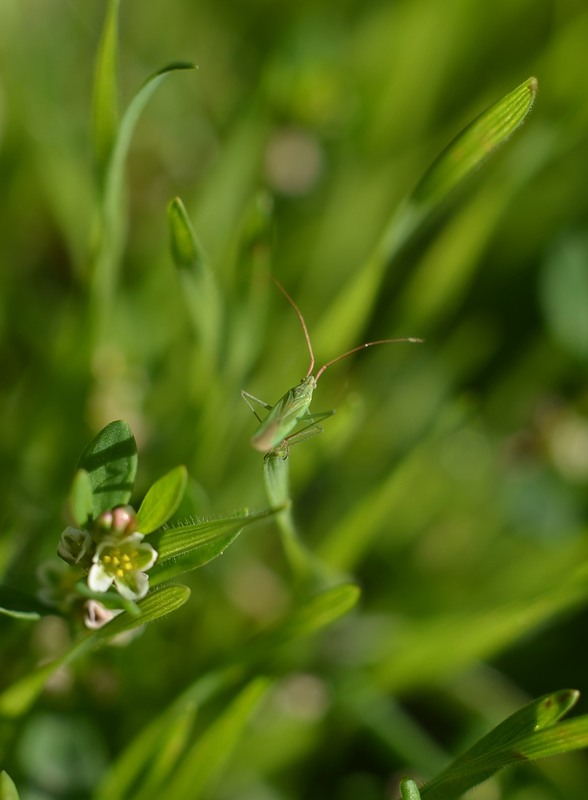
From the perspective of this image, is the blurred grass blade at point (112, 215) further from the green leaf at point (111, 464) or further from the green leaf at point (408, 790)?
the green leaf at point (408, 790)

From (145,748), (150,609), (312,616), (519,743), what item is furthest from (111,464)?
(519,743)

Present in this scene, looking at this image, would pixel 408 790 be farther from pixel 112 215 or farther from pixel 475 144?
pixel 112 215

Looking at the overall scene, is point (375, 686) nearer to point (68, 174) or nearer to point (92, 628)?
point (92, 628)

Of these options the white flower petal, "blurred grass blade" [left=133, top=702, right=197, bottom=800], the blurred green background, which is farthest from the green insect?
"blurred grass blade" [left=133, top=702, right=197, bottom=800]

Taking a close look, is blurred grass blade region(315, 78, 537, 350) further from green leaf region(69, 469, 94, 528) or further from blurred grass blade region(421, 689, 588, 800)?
blurred grass blade region(421, 689, 588, 800)

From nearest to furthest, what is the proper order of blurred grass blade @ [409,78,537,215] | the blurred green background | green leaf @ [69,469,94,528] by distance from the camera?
1. green leaf @ [69,469,94,528]
2. blurred grass blade @ [409,78,537,215]
3. the blurred green background

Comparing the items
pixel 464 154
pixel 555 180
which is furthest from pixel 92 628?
pixel 555 180
